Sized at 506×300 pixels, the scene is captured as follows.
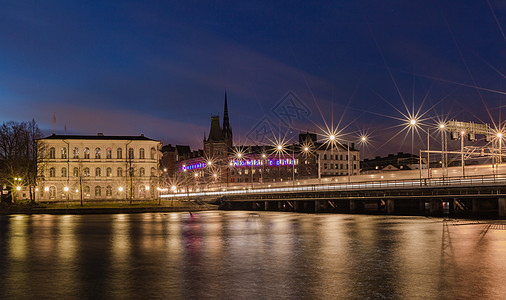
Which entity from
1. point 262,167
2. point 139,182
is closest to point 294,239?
point 139,182

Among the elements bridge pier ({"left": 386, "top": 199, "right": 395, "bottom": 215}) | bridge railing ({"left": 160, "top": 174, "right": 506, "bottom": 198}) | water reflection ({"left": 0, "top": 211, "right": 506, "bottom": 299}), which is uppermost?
bridge railing ({"left": 160, "top": 174, "right": 506, "bottom": 198})

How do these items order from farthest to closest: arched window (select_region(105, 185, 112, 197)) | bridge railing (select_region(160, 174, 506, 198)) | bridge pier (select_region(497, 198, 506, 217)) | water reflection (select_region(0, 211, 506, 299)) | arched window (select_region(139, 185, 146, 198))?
arched window (select_region(139, 185, 146, 198)) < arched window (select_region(105, 185, 112, 197)) < bridge railing (select_region(160, 174, 506, 198)) < bridge pier (select_region(497, 198, 506, 217)) < water reflection (select_region(0, 211, 506, 299))

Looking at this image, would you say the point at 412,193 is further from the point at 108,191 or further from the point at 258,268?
the point at 108,191

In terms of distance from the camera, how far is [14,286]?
16.5 meters

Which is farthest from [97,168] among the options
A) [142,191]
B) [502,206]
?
[502,206]

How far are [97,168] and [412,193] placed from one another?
85013 mm

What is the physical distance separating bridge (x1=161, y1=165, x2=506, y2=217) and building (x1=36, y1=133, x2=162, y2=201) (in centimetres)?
2854

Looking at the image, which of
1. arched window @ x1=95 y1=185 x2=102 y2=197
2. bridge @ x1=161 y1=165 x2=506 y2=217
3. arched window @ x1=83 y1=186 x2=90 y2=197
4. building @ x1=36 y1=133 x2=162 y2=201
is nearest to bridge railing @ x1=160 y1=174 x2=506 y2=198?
bridge @ x1=161 y1=165 x2=506 y2=217

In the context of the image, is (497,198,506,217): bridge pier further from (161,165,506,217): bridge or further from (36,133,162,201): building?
(36,133,162,201): building

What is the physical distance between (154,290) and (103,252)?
10988 mm

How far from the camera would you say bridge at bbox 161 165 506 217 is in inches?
2228

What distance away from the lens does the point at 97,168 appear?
407ft

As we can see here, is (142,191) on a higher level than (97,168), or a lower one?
lower

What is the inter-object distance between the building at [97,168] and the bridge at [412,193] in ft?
93.6
